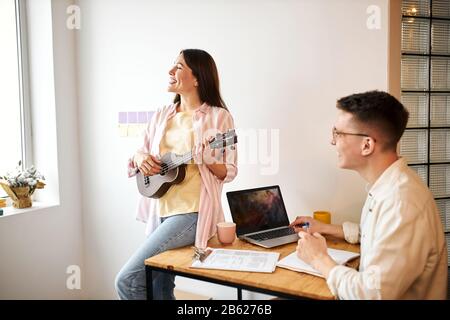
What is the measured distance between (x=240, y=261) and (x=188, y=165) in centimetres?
53

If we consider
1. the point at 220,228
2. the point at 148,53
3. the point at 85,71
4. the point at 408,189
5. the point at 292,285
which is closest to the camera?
the point at 408,189

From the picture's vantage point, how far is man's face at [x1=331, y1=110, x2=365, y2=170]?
1.18 metres

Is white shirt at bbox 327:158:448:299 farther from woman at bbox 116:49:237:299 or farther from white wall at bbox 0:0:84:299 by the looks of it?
white wall at bbox 0:0:84:299

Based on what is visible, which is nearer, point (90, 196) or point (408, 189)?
point (408, 189)

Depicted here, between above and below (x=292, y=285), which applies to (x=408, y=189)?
above

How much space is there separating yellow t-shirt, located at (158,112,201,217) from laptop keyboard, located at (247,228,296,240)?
30cm

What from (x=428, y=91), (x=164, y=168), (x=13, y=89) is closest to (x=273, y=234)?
(x=164, y=168)

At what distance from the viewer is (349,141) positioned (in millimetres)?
1201

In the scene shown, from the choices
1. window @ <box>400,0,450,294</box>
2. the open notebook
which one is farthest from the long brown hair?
window @ <box>400,0,450,294</box>

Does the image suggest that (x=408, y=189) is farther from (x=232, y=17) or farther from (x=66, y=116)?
(x=66, y=116)

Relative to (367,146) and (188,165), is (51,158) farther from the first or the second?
(367,146)
